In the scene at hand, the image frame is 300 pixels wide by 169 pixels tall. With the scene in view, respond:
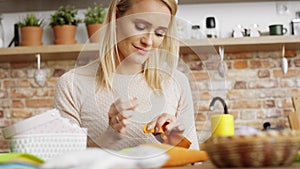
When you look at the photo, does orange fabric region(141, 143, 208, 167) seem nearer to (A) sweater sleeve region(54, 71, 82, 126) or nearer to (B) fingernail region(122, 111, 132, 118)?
(B) fingernail region(122, 111, 132, 118)

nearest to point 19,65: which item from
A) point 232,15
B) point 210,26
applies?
point 210,26

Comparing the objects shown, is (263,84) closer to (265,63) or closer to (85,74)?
(265,63)

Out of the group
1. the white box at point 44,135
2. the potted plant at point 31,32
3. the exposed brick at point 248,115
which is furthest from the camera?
the exposed brick at point 248,115

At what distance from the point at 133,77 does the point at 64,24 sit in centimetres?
190

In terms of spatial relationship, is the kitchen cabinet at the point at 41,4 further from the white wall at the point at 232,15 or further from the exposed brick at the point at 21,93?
the exposed brick at the point at 21,93

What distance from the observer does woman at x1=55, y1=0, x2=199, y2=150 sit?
1.34 m

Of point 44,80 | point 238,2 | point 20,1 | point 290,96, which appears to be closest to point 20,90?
point 44,80

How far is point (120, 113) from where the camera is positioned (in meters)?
1.09

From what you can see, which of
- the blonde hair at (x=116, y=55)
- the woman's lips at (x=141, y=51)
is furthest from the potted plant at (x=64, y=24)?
the woman's lips at (x=141, y=51)

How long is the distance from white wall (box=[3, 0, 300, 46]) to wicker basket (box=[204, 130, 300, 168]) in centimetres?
278

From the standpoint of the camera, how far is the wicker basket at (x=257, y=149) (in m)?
0.78

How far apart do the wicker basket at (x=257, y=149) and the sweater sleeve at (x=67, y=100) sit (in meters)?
0.87

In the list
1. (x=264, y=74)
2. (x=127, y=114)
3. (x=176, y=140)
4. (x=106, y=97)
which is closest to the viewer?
(x=176, y=140)

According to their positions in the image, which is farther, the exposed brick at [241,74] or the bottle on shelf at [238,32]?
the exposed brick at [241,74]
